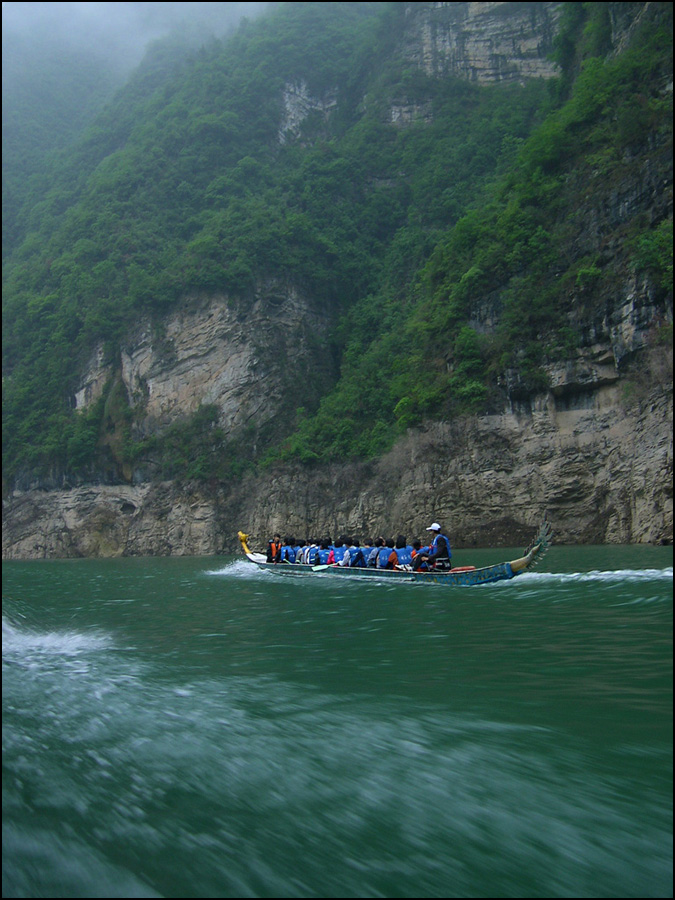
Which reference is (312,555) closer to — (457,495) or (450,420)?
(457,495)

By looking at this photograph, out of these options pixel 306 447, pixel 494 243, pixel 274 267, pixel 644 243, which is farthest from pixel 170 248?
pixel 644 243

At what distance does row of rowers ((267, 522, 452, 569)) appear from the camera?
15891mm

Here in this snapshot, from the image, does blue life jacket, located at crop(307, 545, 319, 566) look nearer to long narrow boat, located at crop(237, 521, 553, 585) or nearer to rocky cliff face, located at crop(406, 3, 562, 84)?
long narrow boat, located at crop(237, 521, 553, 585)

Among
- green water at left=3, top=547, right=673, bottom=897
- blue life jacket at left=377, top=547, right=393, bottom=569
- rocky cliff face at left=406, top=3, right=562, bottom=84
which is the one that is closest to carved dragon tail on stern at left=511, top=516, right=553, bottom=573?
blue life jacket at left=377, top=547, right=393, bottom=569

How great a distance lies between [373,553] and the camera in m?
18.2

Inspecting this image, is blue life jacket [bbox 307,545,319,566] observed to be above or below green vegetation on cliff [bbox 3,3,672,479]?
below

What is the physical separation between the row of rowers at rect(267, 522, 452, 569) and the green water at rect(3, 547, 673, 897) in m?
5.77

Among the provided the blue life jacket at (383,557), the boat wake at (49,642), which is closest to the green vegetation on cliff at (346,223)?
the blue life jacket at (383,557)

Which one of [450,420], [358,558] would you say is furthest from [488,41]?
[358,558]

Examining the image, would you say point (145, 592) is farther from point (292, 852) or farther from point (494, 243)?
point (494, 243)

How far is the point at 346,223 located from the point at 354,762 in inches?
2282

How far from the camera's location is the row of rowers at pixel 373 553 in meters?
15.9

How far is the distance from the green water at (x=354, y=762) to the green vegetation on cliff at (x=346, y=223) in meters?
23.1

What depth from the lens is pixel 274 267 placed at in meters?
52.3
